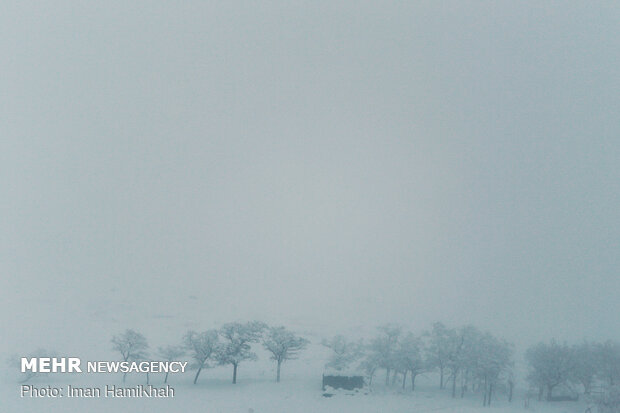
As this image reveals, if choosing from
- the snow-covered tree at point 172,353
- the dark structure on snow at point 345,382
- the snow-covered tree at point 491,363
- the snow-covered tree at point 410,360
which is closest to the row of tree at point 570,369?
the snow-covered tree at point 491,363

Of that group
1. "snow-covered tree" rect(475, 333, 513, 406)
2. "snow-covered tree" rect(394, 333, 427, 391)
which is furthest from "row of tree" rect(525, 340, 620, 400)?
"snow-covered tree" rect(394, 333, 427, 391)

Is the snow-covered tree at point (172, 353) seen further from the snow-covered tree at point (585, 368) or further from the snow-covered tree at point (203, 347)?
the snow-covered tree at point (585, 368)

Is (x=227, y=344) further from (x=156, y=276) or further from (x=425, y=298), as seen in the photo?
(x=156, y=276)

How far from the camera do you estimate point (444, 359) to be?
42500 millimetres

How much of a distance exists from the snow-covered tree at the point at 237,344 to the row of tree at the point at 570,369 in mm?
24532

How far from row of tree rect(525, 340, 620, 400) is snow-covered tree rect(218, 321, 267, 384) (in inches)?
966

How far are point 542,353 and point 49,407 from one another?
39903 mm

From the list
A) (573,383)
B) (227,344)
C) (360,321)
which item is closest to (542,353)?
(573,383)

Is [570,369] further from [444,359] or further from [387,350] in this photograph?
[387,350]

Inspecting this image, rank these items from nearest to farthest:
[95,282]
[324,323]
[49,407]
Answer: [49,407], [324,323], [95,282]

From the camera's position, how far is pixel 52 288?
3455 inches

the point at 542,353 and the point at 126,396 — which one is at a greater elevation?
the point at 542,353

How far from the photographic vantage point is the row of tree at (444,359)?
134ft

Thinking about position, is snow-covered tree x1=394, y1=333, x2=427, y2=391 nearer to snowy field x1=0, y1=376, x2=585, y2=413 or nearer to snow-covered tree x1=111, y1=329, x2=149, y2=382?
snowy field x1=0, y1=376, x2=585, y2=413
